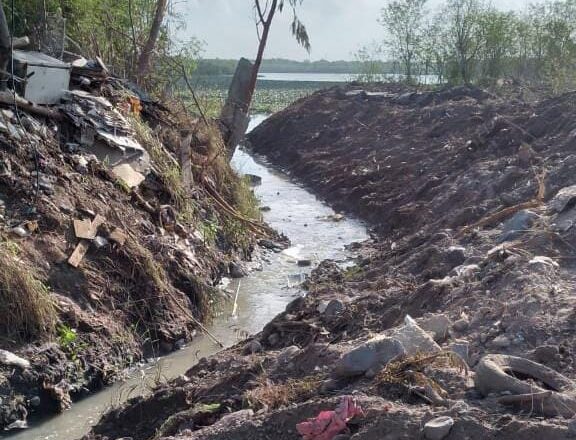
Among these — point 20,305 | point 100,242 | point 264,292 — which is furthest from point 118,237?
point 264,292

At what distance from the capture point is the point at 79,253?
745 cm

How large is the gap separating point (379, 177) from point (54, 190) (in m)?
9.21

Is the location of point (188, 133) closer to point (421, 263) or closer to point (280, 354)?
point (421, 263)

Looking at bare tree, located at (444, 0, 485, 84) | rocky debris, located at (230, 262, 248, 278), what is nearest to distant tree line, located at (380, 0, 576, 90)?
bare tree, located at (444, 0, 485, 84)

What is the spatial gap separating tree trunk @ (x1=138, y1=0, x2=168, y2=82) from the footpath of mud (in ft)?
15.8

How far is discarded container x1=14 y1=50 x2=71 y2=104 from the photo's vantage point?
8.49m

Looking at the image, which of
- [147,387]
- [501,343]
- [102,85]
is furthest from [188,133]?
[501,343]

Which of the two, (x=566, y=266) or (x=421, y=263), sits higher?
(x=566, y=266)

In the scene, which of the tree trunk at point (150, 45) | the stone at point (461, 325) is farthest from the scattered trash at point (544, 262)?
the tree trunk at point (150, 45)

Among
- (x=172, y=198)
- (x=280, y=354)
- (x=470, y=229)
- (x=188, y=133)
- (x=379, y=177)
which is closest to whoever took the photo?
A: (x=280, y=354)

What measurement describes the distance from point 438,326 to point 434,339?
10 cm

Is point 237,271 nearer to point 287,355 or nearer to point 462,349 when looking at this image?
point 287,355

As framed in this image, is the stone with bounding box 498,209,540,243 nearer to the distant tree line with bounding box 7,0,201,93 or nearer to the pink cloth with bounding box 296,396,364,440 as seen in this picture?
the pink cloth with bounding box 296,396,364,440

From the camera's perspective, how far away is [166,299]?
7891 millimetres
